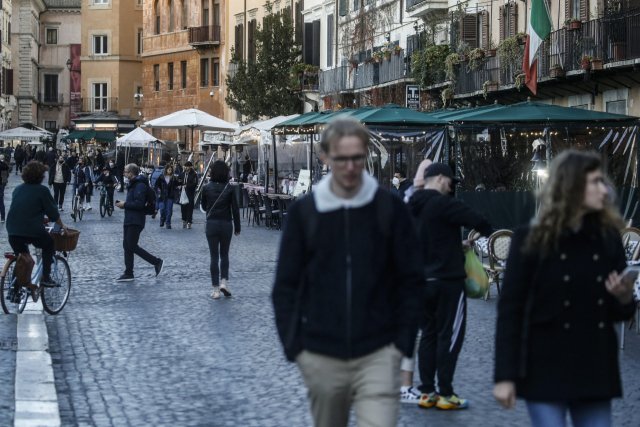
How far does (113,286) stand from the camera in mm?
13414

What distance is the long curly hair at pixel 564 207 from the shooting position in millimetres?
3850

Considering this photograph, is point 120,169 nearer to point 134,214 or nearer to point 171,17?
point 171,17

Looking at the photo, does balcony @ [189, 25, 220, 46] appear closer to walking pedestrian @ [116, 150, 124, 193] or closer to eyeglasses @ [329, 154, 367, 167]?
walking pedestrian @ [116, 150, 124, 193]

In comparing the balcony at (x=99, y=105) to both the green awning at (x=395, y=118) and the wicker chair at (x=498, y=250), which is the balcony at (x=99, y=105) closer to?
the green awning at (x=395, y=118)

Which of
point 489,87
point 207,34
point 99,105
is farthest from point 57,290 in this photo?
point 99,105

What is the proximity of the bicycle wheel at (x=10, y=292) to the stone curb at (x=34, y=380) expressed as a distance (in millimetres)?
472

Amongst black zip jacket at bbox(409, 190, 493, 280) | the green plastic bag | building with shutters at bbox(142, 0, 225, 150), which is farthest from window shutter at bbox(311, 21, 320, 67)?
black zip jacket at bbox(409, 190, 493, 280)

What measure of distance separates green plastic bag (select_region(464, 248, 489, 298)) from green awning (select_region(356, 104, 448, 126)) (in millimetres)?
11402

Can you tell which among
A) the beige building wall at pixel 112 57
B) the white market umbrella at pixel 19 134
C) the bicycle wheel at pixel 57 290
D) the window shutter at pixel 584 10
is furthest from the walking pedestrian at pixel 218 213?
the beige building wall at pixel 112 57

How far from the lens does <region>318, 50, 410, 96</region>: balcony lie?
119ft

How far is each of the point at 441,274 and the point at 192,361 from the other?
2738mm

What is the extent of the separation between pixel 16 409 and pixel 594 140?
13297 millimetres

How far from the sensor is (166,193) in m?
24.9

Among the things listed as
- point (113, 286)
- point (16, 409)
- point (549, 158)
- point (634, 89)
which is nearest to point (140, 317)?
point (113, 286)
